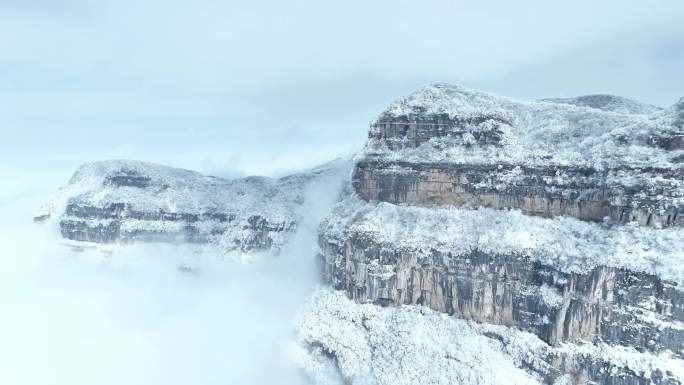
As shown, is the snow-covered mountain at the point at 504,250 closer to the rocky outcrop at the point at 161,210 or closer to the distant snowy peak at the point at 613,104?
the distant snowy peak at the point at 613,104

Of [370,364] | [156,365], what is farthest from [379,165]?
[156,365]

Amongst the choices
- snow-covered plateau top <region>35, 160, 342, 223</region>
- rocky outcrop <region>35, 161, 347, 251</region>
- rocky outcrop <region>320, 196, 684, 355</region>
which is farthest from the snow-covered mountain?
snow-covered plateau top <region>35, 160, 342, 223</region>

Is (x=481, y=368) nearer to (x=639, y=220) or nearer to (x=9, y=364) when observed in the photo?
(x=639, y=220)

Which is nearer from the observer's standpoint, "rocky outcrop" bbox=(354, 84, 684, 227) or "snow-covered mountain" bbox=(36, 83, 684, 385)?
"snow-covered mountain" bbox=(36, 83, 684, 385)

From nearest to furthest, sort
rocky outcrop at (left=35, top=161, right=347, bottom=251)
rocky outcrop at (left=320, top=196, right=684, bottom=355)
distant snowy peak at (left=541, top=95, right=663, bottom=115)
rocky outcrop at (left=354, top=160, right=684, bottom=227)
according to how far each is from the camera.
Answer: rocky outcrop at (left=320, top=196, right=684, bottom=355)
rocky outcrop at (left=354, top=160, right=684, bottom=227)
distant snowy peak at (left=541, top=95, right=663, bottom=115)
rocky outcrop at (left=35, top=161, right=347, bottom=251)

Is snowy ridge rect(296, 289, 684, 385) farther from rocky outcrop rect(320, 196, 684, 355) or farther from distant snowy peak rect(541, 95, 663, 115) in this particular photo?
distant snowy peak rect(541, 95, 663, 115)

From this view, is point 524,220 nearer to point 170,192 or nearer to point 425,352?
point 425,352
